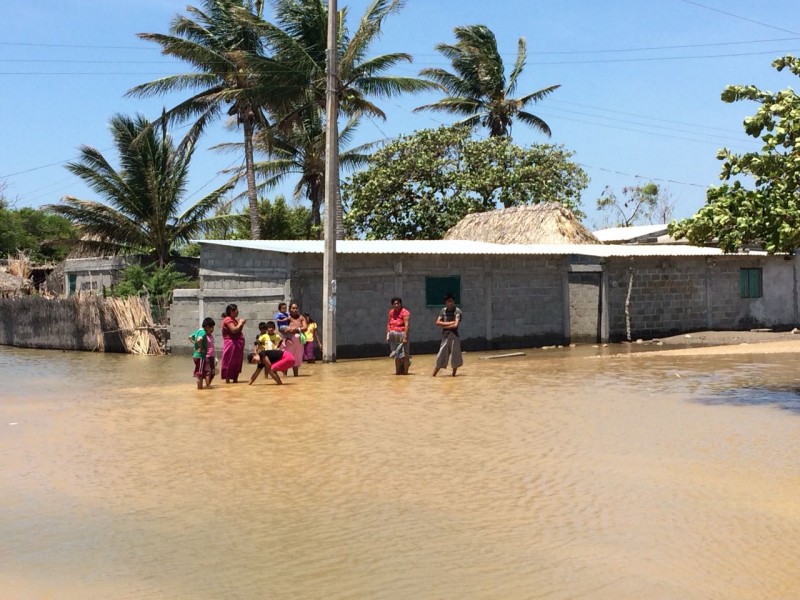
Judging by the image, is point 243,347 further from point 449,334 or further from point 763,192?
point 763,192

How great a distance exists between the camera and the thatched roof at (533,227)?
97.3 feet

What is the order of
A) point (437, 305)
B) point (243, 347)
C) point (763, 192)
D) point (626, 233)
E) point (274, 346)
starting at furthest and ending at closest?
point (626, 233), point (437, 305), point (243, 347), point (274, 346), point (763, 192)

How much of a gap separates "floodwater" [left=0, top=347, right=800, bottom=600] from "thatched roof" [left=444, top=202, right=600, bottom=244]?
14671 mm

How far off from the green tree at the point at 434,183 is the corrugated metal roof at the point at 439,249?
11509 millimetres

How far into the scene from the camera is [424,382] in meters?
16.5

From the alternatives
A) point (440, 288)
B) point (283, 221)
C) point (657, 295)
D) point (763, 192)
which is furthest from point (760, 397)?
point (283, 221)

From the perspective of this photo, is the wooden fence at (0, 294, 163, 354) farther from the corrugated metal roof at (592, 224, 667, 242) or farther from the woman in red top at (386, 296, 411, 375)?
the corrugated metal roof at (592, 224, 667, 242)

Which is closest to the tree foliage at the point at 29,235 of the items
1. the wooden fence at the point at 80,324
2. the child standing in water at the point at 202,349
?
the wooden fence at the point at 80,324

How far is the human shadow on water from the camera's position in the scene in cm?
1297

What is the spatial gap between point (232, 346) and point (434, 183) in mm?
24304

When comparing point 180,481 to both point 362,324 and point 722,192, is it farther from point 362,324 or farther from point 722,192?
point 362,324

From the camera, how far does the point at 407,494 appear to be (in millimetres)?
7941

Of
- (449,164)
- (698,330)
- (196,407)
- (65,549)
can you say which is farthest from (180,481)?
(449,164)

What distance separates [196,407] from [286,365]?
3.13 meters
